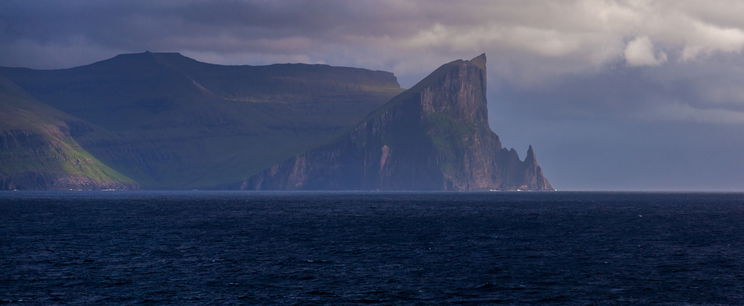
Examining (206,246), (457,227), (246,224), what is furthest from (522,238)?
(246,224)

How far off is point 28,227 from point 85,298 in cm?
8932

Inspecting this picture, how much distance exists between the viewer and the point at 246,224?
539 ft

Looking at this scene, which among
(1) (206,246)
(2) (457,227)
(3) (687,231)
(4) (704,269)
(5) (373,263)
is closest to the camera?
(4) (704,269)

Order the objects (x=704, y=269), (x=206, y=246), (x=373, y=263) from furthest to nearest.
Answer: (x=206, y=246) < (x=373, y=263) < (x=704, y=269)

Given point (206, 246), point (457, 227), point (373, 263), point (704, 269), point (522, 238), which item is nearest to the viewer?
point (704, 269)

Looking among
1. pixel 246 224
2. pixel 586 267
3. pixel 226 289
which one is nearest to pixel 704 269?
pixel 586 267

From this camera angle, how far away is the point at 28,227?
5827 inches

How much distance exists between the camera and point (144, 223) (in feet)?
532

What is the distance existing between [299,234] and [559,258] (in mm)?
50278

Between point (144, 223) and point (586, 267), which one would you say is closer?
point (586, 267)

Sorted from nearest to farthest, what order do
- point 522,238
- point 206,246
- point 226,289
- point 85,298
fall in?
point 85,298 < point 226,289 < point 206,246 < point 522,238

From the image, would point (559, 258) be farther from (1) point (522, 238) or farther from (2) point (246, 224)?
(2) point (246, 224)

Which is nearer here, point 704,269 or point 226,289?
point 226,289

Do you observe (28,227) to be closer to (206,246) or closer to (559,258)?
(206,246)
